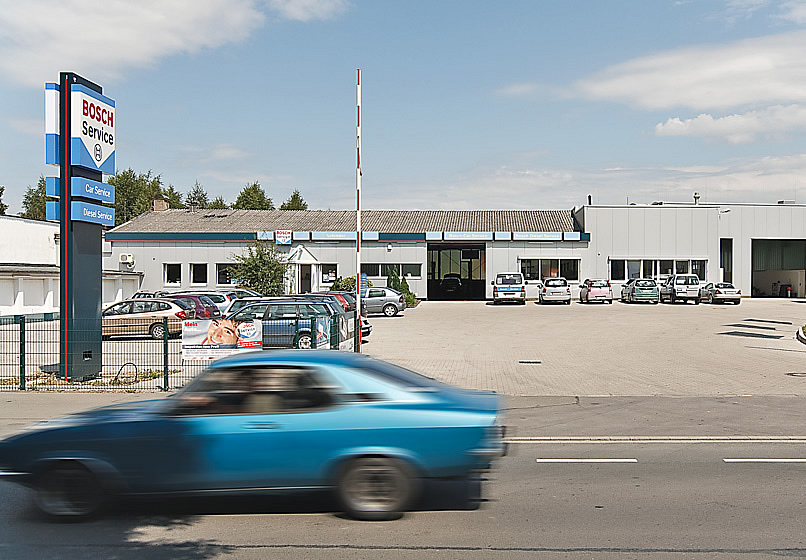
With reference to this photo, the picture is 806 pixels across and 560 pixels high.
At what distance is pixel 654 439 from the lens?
1020 centimetres

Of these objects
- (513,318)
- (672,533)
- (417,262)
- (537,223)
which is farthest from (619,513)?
(537,223)

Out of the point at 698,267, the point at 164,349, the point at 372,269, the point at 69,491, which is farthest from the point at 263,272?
the point at 69,491

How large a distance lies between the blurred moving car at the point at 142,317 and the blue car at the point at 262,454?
1927 centimetres

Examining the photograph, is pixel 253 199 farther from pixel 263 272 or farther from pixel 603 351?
pixel 603 351

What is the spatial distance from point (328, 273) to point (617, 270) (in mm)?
20246

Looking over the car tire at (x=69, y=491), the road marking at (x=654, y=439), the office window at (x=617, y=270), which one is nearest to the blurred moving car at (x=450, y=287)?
the office window at (x=617, y=270)

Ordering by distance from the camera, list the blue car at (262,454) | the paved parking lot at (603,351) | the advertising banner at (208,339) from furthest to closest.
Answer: the paved parking lot at (603,351), the advertising banner at (208,339), the blue car at (262,454)

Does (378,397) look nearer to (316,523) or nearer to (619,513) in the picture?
(316,523)

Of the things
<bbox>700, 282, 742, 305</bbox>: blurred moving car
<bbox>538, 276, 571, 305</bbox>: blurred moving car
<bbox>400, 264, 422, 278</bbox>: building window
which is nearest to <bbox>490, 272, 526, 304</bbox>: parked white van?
<bbox>538, 276, 571, 305</bbox>: blurred moving car

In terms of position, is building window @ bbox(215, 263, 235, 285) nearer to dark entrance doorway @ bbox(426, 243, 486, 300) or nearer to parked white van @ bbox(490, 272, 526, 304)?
dark entrance doorway @ bbox(426, 243, 486, 300)

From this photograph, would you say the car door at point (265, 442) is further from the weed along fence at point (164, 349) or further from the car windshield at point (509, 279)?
the car windshield at point (509, 279)

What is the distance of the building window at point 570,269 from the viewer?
54.3 meters

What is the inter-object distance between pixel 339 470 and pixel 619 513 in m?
2.47

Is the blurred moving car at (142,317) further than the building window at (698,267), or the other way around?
the building window at (698,267)
